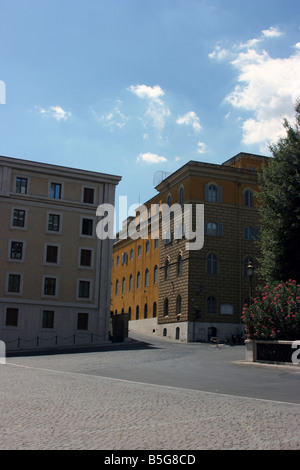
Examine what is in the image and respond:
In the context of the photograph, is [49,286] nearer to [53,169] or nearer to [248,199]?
[53,169]

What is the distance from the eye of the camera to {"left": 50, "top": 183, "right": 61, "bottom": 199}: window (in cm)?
4269

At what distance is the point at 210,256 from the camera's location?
46.7 m

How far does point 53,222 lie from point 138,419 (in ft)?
113

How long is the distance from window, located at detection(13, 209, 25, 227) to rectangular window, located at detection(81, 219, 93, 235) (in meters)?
4.77

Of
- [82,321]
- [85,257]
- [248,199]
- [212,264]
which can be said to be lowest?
[82,321]

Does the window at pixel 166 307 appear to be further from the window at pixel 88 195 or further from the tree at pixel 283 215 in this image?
the tree at pixel 283 215

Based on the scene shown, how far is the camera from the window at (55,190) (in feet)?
140

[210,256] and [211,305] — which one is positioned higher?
[210,256]

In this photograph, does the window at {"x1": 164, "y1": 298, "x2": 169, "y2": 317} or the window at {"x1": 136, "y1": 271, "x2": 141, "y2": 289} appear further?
the window at {"x1": 136, "y1": 271, "x2": 141, "y2": 289}

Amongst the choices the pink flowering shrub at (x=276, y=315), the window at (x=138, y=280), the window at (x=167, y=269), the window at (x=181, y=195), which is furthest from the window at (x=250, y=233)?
the pink flowering shrub at (x=276, y=315)

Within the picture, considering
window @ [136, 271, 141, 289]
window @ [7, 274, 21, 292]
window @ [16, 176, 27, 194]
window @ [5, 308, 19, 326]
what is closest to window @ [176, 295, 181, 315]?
window @ [136, 271, 141, 289]

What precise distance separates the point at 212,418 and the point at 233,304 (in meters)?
38.1

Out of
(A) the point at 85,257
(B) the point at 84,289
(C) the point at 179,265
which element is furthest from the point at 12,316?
(C) the point at 179,265

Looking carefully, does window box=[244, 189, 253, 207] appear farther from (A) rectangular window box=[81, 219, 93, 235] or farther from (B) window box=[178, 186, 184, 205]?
(A) rectangular window box=[81, 219, 93, 235]
